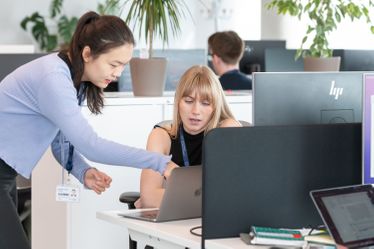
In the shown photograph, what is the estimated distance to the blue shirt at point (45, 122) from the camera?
2.84 metres

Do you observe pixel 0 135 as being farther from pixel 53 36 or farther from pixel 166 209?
pixel 53 36

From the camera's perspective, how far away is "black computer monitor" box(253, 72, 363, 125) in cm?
297

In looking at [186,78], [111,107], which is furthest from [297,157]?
[111,107]

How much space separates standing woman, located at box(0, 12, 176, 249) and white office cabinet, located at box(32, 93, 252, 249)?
1.24 meters

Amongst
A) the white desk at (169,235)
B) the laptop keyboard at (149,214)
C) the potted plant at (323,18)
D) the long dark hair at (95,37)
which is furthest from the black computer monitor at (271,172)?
the potted plant at (323,18)

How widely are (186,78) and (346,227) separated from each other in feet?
3.96

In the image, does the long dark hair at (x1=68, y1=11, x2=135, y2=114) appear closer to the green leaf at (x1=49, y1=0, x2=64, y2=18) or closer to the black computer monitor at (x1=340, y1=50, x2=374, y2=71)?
the black computer monitor at (x1=340, y1=50, x2=374, y2=71)

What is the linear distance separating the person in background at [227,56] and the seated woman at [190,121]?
2868 millimetres

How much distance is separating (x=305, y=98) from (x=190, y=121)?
65 cm

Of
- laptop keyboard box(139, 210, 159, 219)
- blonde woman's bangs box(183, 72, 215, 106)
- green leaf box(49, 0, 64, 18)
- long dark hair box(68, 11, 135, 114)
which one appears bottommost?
laptop keyboard box(139, 210, 159, 219)

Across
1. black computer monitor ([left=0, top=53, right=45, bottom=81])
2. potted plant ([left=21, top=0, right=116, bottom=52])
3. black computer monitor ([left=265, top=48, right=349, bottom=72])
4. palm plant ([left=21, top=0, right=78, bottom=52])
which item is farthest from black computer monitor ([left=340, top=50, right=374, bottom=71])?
palm plant ([left=21, top=0, right=78, bottom=52])

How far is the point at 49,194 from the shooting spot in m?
4.40

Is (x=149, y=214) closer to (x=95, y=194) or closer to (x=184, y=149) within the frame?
(x=184, y=149)

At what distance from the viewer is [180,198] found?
116 inches
